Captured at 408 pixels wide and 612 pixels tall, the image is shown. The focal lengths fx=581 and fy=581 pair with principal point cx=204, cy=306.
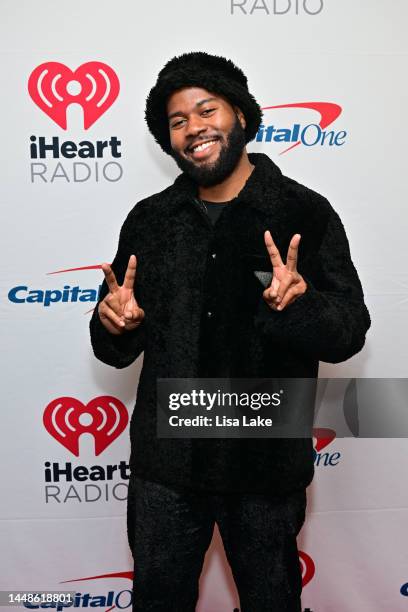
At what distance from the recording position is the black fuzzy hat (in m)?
1.16

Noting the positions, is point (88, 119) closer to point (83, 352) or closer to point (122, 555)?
point (83, 352)

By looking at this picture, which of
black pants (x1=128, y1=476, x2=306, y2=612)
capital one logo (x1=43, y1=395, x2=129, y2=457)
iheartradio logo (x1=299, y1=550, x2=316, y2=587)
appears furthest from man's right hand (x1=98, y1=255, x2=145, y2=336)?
iheartradio logo (x1=299, y1=550, x2=316, y2=587)

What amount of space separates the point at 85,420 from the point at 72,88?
913 millimetres

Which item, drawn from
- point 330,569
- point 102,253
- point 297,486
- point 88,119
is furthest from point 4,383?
point 330,569

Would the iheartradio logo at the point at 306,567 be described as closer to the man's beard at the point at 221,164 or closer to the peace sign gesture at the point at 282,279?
the peace sign gesture at the point at 282,279

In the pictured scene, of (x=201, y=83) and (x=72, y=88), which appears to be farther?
(x=72, y=88)

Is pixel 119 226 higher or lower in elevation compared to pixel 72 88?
lower

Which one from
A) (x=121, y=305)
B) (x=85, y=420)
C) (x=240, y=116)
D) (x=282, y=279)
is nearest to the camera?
(x=282, y=279)

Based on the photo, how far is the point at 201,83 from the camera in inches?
45.4

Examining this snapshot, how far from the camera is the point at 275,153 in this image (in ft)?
5.17

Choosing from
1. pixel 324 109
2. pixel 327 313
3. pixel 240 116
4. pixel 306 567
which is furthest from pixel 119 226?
pixel 306 567

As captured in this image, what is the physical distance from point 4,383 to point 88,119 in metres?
0.76

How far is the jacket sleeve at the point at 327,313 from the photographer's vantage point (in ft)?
3.33

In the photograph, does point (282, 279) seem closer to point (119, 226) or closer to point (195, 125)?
point (195, 125)
